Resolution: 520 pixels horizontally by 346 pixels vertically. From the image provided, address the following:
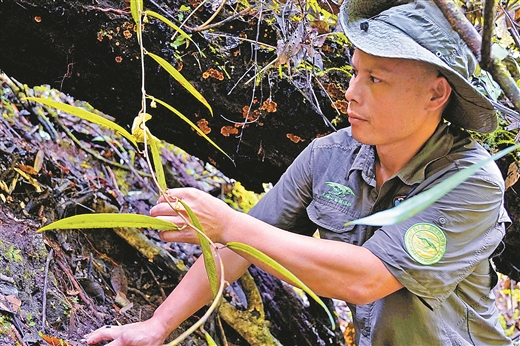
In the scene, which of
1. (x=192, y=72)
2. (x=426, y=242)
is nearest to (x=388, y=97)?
(x=426, y=242)

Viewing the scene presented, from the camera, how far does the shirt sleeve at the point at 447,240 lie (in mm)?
1464

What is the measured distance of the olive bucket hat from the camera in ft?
4.55

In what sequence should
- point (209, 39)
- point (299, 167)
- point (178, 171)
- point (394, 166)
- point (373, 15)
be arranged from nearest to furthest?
1. point (373, 15)
2. point (394, 166)
3. point (299, 167)
4. point (209, 39)
5. point (178, 171)

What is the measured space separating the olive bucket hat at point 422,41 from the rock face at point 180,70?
55 centimetres

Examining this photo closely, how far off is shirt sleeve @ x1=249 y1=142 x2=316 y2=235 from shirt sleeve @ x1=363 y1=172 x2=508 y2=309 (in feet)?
1.60

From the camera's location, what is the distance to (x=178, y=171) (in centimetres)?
322

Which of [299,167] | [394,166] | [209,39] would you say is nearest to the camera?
[394,166]

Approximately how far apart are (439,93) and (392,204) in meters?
0.44

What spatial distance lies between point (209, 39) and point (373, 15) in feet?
Answer: 2.72

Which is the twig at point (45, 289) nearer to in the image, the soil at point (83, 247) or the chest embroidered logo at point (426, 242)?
the soil at point (83, 247)

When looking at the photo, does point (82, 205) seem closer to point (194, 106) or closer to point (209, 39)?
point (194, 106)

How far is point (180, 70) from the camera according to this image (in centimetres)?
219

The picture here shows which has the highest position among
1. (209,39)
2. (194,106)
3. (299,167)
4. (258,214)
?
(209,39)

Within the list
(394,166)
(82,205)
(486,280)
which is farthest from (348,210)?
(82,205)
